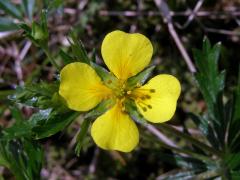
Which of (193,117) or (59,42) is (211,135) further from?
(59,42)

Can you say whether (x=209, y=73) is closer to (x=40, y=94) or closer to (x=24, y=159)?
(x=40, y=94)

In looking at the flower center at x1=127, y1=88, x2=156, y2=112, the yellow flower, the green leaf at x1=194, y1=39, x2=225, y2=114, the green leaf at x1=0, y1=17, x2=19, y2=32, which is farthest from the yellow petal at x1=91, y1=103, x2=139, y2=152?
the green leaf at x1=0, y1=17, x2=19, y2=32

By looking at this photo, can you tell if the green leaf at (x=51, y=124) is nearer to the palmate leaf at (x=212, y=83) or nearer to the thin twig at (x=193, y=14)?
the palmate leaf at (x=212, y=83)

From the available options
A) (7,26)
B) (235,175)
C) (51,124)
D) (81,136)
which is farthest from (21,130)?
(235,175)

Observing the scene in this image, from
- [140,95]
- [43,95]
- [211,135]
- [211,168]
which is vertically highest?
[43,95]

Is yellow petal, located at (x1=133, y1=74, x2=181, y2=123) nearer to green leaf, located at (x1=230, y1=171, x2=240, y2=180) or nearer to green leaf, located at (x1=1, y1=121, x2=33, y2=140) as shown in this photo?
green leaf, located at (x1=1, y1=121, x2=33, y2=140)

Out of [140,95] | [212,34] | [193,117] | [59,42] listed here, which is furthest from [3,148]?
[212,34]

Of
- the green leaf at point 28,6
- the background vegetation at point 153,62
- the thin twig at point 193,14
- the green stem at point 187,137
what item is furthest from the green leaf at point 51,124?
the thin twig at point 193,14
